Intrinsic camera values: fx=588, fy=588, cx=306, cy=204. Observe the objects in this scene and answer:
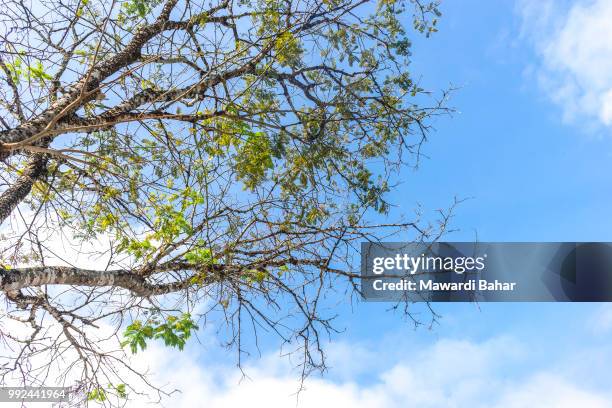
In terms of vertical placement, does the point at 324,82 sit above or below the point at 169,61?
above

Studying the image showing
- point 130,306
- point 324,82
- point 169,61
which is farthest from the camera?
point 324,82

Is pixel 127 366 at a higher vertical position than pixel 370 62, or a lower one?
lower

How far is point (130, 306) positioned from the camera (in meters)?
5.83

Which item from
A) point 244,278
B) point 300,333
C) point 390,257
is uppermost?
point 390,257

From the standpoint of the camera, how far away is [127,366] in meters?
6.10

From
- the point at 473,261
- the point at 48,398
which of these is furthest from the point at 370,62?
the point at 48,398

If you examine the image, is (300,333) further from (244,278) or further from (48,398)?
(48,398)

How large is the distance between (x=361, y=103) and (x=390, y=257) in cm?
174

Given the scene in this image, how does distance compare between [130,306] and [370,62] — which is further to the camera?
[370,62]

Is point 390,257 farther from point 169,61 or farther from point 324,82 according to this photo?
point 169,61

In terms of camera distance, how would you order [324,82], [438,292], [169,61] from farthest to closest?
[438,292] → [324,82] → [169,61]

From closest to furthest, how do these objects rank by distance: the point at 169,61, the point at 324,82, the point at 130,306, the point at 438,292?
the point at 169,61 → the point at 130,306 → the point at 324,82 → the point at 438,292

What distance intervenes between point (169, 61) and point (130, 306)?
2436 millimetres

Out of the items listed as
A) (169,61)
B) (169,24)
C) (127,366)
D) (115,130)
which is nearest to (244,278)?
(127,366)
